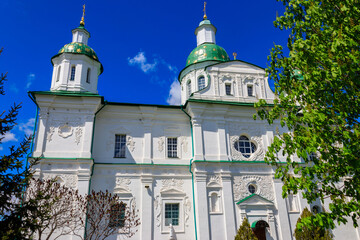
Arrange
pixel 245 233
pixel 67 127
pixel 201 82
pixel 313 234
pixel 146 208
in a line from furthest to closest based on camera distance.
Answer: pixel 201 82
pixel 67 127
pixel 146 208
pixel 313 234
pixel 245 233

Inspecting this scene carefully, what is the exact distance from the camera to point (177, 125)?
57.8 feet

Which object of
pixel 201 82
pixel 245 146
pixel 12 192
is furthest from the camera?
pixel 201 82

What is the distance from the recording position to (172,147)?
17.2 metres

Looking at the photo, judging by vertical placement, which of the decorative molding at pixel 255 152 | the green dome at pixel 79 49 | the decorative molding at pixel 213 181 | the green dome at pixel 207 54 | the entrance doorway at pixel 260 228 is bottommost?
the entrance doorway at pixel 260 228

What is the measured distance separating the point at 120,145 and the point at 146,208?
3950mm

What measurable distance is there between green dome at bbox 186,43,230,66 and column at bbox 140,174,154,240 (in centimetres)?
1087

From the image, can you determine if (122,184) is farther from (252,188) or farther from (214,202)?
(252,188)

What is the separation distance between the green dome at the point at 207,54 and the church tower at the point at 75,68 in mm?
7600

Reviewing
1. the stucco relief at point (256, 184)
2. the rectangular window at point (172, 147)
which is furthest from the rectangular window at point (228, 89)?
the stucco relief at point (256, 184)

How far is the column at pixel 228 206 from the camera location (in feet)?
49.4

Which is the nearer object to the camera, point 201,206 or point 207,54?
point 201,206

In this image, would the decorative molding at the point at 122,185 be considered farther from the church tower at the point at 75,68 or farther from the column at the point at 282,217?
the column at the point at 282,217

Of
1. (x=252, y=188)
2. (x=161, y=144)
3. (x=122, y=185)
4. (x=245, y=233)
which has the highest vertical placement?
(x=161, y=144)

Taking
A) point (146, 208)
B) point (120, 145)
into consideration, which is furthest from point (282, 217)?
point (120, 145)
